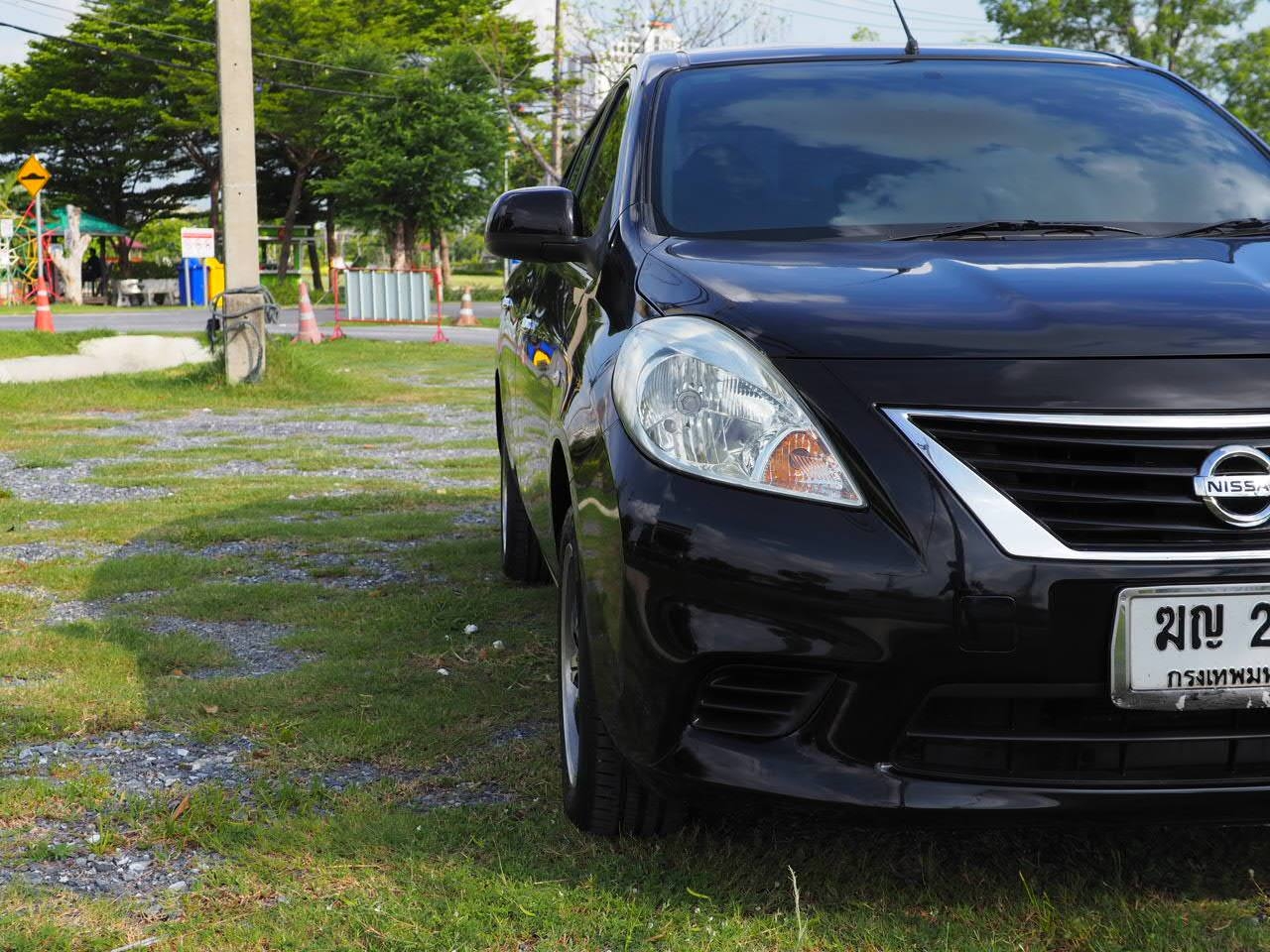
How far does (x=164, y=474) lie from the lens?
8.35m

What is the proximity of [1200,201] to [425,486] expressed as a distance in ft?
16.6

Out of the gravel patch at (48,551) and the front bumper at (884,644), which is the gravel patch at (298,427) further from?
the front bumper at (884,644)

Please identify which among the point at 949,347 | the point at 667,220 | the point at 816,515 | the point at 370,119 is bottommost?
the point at 816,515

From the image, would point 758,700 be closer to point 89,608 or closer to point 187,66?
point 89,608

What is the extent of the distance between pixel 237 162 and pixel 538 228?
9551mm

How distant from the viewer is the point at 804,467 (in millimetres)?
2398

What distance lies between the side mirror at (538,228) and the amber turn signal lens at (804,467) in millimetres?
1128

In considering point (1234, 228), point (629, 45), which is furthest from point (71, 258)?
point (1234, 228)

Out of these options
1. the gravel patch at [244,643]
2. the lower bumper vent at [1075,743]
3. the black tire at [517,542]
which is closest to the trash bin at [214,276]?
the black tire at [517,542]

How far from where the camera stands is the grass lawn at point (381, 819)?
8.52 ft

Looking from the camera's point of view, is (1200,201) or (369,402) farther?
(369,402)

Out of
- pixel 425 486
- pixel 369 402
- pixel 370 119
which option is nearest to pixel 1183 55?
pixel 370 119

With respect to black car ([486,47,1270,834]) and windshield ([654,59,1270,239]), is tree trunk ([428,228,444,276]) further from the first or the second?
black car ([486,47,1270,834])

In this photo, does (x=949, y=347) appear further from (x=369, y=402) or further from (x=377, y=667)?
(x=369, y=402)
